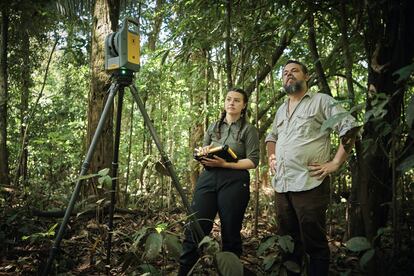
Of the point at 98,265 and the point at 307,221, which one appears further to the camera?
the point at 98,265

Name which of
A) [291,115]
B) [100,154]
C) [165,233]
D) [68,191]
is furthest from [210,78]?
[165,233]

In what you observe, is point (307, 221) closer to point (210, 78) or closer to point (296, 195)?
point (296, 195)

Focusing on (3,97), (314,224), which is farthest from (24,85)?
(314,224)

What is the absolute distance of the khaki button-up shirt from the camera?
7.43 feet

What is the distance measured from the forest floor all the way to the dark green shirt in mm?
607

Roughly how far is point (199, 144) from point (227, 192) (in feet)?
11.7

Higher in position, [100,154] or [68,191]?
[100,154]

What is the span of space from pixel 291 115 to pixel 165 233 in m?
1.19

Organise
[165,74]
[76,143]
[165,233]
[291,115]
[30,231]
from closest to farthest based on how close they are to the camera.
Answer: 1. [165,233]
2. [291,115]
3. [30,231]
4. [165,74]
5. [76,143]

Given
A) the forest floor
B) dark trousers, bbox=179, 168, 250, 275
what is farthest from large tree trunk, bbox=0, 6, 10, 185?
dark trousers, bbox=179, 168, 250, 275

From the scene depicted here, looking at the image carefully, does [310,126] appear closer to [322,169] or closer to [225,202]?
[322,169]

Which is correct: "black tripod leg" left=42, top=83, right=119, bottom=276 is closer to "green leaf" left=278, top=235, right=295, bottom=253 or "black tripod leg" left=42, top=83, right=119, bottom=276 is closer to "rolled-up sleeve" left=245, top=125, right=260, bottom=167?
"rolled-up sleeve" left=245, top=125, right=260, bottom=167

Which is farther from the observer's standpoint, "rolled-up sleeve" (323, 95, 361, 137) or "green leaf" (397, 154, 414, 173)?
"rolled-up sleeve" (323, 95, 361, 137)

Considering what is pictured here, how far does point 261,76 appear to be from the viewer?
440cm
